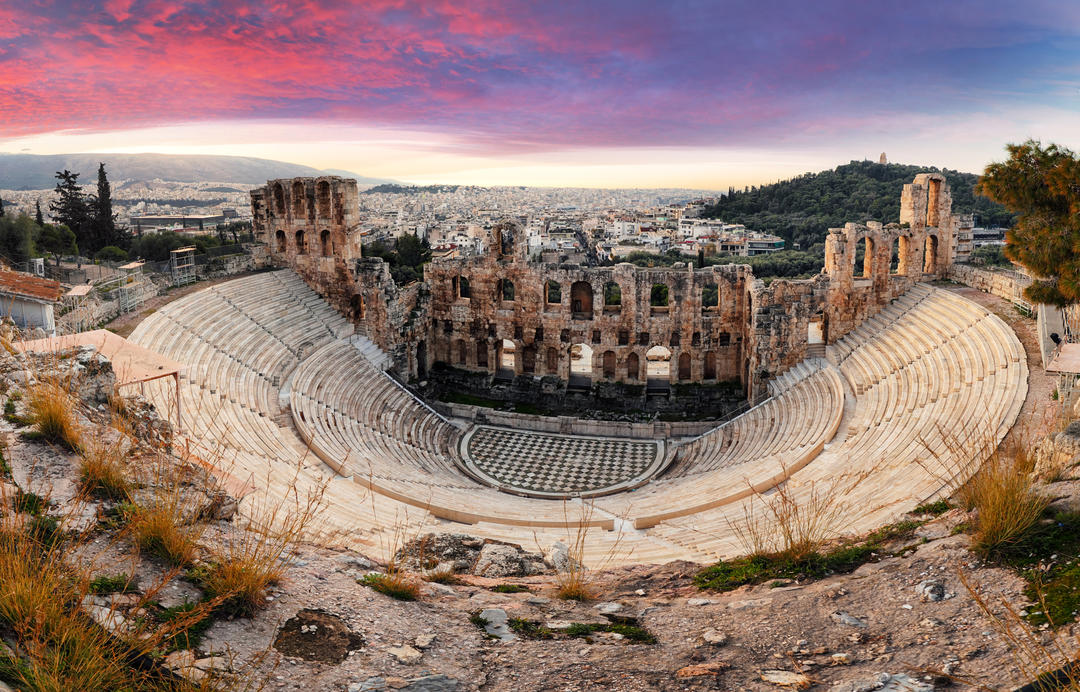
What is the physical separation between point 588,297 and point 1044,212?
68.4 ft

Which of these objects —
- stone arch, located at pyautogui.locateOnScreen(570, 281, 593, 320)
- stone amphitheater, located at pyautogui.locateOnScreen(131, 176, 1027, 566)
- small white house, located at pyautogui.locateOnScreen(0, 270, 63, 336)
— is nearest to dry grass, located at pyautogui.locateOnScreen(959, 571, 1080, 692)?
stone amphitheater, located at pyautogui.locateOnScreen(131, 176, 1027, 566)

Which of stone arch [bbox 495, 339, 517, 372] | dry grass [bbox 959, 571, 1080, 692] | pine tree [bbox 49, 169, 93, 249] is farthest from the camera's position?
pine tree [bbox 49, 169, 93, 249]

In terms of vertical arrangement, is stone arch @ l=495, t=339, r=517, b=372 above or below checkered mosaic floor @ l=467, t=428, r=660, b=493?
above

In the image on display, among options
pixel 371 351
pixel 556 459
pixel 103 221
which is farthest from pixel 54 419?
pixel 103 221

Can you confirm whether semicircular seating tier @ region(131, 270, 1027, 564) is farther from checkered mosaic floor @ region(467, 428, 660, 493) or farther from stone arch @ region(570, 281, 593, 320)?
stone arch @ region(570, 281, 593, 320)

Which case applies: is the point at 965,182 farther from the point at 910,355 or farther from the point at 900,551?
the point at 900,551

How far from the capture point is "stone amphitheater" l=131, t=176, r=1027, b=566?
15016 millimetres

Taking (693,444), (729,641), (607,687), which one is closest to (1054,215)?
(693,444)

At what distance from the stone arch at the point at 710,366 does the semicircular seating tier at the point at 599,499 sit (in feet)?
16.3

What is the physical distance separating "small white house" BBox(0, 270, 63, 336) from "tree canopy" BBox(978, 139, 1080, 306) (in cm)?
2592

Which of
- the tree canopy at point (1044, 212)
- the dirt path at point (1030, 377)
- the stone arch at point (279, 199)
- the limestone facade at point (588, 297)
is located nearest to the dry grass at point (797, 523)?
the dirt path at point (1030, 377)

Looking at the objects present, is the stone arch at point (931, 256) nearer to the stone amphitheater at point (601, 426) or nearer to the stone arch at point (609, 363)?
the stone amphitheater at point (601, 426)

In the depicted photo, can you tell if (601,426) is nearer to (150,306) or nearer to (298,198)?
(150,306)

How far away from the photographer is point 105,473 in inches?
316
